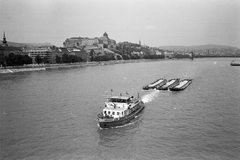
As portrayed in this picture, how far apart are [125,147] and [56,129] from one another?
7.86 meters

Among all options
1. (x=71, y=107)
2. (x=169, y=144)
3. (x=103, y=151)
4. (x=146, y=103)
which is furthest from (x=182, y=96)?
(x=103, y=151)

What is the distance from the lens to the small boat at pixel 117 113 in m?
24.2

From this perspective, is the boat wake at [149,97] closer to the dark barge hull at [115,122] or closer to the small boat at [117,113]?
the small boat at [117,113]

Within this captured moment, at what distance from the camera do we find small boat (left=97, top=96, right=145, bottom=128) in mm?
24188

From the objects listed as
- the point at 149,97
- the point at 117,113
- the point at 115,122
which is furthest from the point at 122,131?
the point at 149,97

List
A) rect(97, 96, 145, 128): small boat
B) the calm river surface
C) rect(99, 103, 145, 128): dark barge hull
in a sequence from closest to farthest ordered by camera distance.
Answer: the calm river surface
rect(99, 103, 145, 128): dark barge hull
rect(97, 96, 145, 128): small boat

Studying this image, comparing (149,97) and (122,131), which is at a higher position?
(149,97)

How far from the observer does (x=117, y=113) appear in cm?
2550

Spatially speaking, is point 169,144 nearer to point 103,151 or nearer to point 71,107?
point 103,151

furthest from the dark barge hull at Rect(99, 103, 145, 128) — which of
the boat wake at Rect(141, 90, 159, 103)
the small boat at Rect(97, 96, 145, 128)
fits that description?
the boat wake at Rect(141, 90, 159, 103)

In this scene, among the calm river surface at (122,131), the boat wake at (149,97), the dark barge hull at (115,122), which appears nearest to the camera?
the calm river surface at (122,131)

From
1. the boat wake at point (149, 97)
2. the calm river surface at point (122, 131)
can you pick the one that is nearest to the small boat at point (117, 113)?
the calm river surface at point (122, 131)

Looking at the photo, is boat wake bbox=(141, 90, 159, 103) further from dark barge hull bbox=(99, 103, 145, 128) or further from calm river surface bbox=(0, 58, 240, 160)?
dark barge hull bbox=(99, 103, 145, 128)

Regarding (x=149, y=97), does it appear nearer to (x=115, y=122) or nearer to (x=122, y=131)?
(x=115, y=122)
